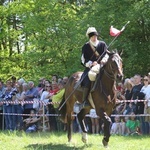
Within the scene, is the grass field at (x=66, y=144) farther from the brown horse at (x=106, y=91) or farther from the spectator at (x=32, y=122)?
the spectator at (x=32, y=122)

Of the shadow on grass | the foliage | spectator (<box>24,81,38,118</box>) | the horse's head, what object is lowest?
the shadow on grass

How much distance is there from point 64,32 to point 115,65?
44.1 feet

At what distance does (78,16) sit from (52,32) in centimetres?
186

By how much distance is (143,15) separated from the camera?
17.0 metres

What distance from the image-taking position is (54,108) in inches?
580

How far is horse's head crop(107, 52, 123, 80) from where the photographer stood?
9005 millimetres

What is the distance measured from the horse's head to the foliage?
8131 millimetres

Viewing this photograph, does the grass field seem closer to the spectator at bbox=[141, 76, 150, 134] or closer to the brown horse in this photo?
the brown horse

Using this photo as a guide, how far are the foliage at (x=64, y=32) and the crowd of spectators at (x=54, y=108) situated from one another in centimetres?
398

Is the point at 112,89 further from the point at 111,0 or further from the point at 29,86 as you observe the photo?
the point at 111,0

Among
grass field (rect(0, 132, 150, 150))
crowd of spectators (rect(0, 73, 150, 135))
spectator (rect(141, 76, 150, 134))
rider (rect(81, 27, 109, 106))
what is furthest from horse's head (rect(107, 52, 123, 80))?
spectator (rect(141, 76, 150, 134))

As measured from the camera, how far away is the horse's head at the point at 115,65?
901 cm

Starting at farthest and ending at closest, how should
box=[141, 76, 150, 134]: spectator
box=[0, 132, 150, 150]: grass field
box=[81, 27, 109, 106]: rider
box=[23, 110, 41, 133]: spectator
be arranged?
box=[23, 110, 41, 133]: spectator < box=[141, 76, 150, 134]: spectator < box=[81, 27, 109, 106]: rider < box=[0, 132, 150, 150]: grass field

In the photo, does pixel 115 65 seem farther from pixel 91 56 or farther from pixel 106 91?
pixel 91 56
